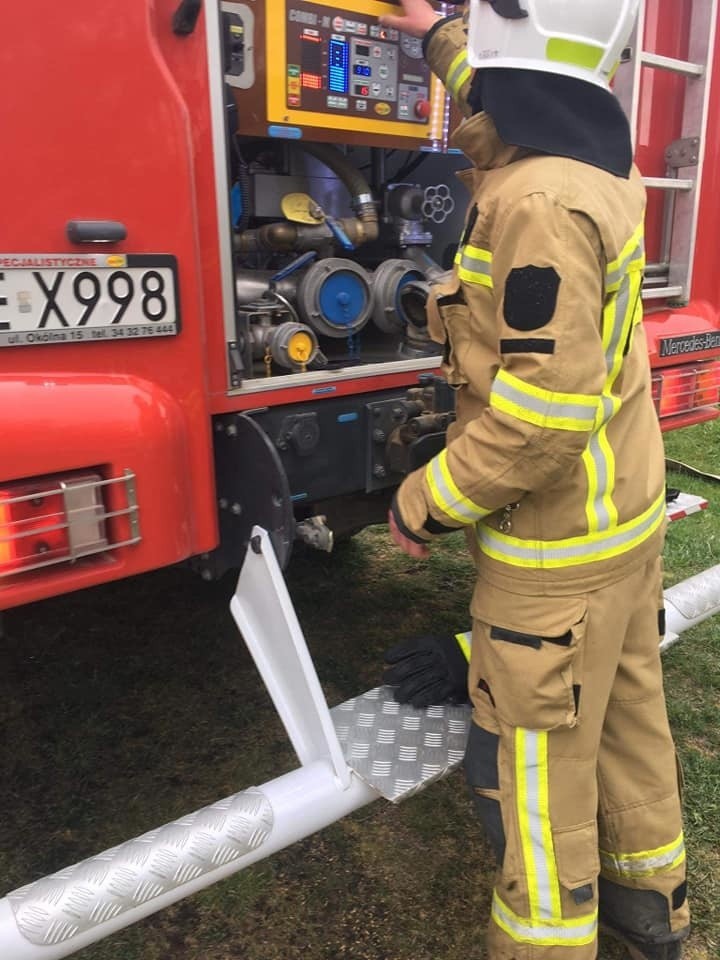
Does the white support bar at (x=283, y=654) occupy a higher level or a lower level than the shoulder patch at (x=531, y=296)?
lower

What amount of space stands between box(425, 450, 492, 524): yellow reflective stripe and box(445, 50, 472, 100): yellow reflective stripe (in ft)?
2.95

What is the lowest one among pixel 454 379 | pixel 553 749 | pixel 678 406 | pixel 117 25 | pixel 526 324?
pixel 553 749

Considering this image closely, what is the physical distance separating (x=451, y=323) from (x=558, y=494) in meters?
0.38

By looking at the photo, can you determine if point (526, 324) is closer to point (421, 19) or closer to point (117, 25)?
point (117, 25)

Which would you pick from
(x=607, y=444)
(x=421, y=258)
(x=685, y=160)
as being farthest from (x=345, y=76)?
(x=607, y=444)

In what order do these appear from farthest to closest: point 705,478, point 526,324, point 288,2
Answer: point 705,478
point 288,2
point 526,324

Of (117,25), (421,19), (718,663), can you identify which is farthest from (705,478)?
(117,25)

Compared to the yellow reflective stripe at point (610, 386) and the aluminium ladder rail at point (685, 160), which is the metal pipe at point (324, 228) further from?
the yellow reflective stripe at point (610, 386)

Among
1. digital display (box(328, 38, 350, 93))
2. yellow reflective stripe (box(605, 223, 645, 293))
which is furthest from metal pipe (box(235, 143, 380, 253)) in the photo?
yellow reflective stripe (box(605, 223, 645, 293))

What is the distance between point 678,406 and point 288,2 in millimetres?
1747

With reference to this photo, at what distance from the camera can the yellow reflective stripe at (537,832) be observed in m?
1.65

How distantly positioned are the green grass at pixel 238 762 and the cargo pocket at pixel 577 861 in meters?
0.45

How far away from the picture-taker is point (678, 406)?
2930 mm

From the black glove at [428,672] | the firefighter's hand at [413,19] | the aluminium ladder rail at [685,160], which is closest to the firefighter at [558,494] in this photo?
the black glove at [428,672]
